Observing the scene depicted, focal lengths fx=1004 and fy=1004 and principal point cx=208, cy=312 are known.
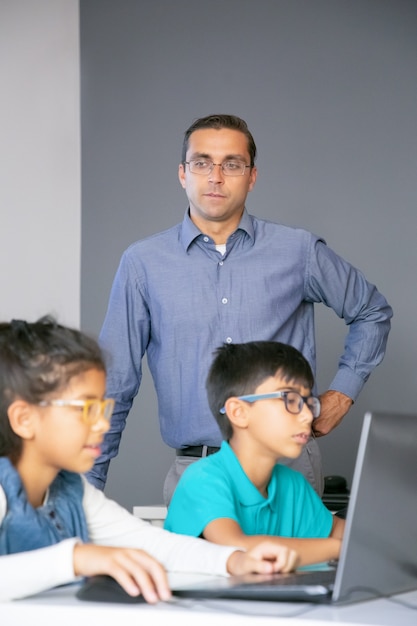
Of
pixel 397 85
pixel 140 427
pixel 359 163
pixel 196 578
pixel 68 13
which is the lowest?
pixel 140 427

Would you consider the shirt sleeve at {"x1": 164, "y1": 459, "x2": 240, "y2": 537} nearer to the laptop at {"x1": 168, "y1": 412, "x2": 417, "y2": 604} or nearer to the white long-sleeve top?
the white long-sleeve top

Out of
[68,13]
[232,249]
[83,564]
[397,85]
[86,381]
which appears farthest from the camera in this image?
[68,13]

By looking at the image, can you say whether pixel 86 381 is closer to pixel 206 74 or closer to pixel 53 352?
pixel 53 352

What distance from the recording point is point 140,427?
14.7ft

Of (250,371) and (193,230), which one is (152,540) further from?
(193,230)

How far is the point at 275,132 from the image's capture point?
4.34 metres

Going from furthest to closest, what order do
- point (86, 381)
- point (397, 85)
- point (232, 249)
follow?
point (397, 85) → point (232, 249) → point (86, 381)

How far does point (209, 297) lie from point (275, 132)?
5.19 ft

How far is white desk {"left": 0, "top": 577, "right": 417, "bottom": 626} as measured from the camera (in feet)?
4.38

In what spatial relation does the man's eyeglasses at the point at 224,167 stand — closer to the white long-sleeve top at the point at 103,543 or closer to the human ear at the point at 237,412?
the human ear at the point at 237,412

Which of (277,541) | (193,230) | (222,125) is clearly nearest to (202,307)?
(193,230)

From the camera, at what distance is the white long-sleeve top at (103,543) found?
4.84 feet

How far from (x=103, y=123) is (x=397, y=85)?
1317 mm

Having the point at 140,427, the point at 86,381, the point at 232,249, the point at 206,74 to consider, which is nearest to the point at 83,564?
the point at 86,381
